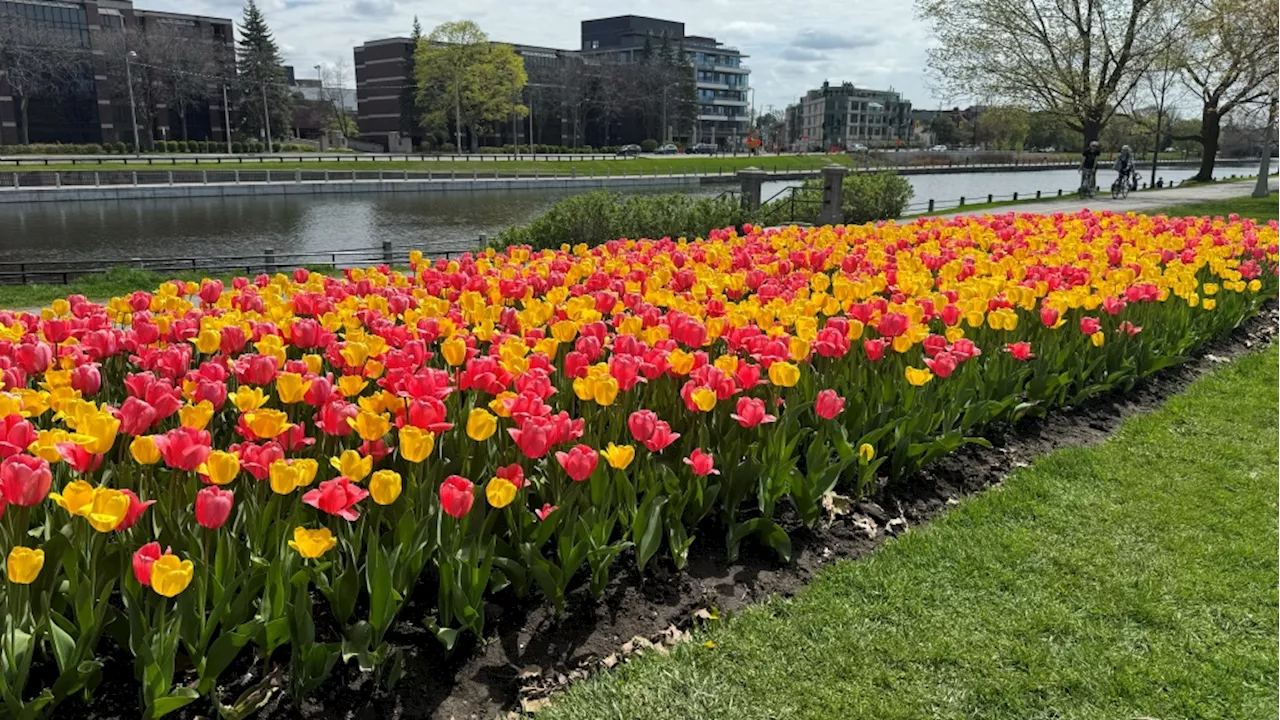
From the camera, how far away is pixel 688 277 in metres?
7.05

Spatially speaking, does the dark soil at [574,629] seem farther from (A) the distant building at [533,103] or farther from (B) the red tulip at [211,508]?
(A) the distant building at [533,103]

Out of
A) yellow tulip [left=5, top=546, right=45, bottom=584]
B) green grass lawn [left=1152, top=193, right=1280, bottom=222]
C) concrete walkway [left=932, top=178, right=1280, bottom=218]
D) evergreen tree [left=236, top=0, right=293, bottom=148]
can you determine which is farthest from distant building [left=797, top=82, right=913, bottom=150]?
yellow tulip [left=5, top=546, right=45, bottom=584]

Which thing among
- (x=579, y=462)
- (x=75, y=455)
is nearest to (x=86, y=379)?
(x=75, y=455)

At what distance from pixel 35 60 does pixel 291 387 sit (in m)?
80.2

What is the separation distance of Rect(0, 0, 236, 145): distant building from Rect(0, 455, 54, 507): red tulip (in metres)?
80.8

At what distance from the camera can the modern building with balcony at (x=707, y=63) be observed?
12812cm

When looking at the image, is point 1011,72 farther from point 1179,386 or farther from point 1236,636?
point 1236,636

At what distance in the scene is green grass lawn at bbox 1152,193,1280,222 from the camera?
71.8ft

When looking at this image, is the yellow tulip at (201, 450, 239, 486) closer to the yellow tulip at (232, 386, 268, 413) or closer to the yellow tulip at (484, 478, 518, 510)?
the yellow tulip at (232, 386, 268, 413)

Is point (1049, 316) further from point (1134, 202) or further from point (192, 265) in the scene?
point (1134, 202)

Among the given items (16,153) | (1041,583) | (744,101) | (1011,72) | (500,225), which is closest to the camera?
(1041,583)

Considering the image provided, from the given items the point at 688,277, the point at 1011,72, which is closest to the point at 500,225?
the point at 1011,72

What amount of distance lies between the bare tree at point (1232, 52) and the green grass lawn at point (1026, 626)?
28.0 meters

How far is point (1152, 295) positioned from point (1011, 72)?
99.8 feet
